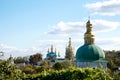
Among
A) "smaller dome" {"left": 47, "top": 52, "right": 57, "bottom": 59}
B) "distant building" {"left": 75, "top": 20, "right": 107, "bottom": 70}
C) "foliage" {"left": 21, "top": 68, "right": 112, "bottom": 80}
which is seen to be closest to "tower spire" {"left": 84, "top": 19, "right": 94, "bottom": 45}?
"distant building" {"left": 75, "top": 20, "right": 107, "bottom": 70}

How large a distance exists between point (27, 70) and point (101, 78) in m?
33.4

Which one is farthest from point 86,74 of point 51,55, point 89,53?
point 51,55

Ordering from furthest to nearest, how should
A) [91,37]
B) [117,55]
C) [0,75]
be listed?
[117,55] → [91,37] → [0,75]

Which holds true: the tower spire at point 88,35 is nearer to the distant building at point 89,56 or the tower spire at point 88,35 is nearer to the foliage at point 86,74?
the distant building at point 89,56

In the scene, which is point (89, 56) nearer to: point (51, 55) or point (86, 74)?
point (86, 74)

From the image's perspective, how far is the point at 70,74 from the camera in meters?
28.0

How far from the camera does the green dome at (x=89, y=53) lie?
51062 mm

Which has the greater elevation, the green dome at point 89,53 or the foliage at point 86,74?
the green dome at point 89,53

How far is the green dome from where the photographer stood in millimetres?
51062

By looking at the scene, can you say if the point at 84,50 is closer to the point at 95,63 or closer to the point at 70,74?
the point at 95,63

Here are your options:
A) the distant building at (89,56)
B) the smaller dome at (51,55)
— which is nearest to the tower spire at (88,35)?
the distant building at (89,56)

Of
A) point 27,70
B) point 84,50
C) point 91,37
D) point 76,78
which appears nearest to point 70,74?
point 76,78

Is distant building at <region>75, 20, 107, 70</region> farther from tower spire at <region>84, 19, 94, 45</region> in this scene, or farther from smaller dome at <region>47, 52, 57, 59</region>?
smaller dome at <region>47, 52, 57, 59</region>

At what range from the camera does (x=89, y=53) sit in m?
51.0
